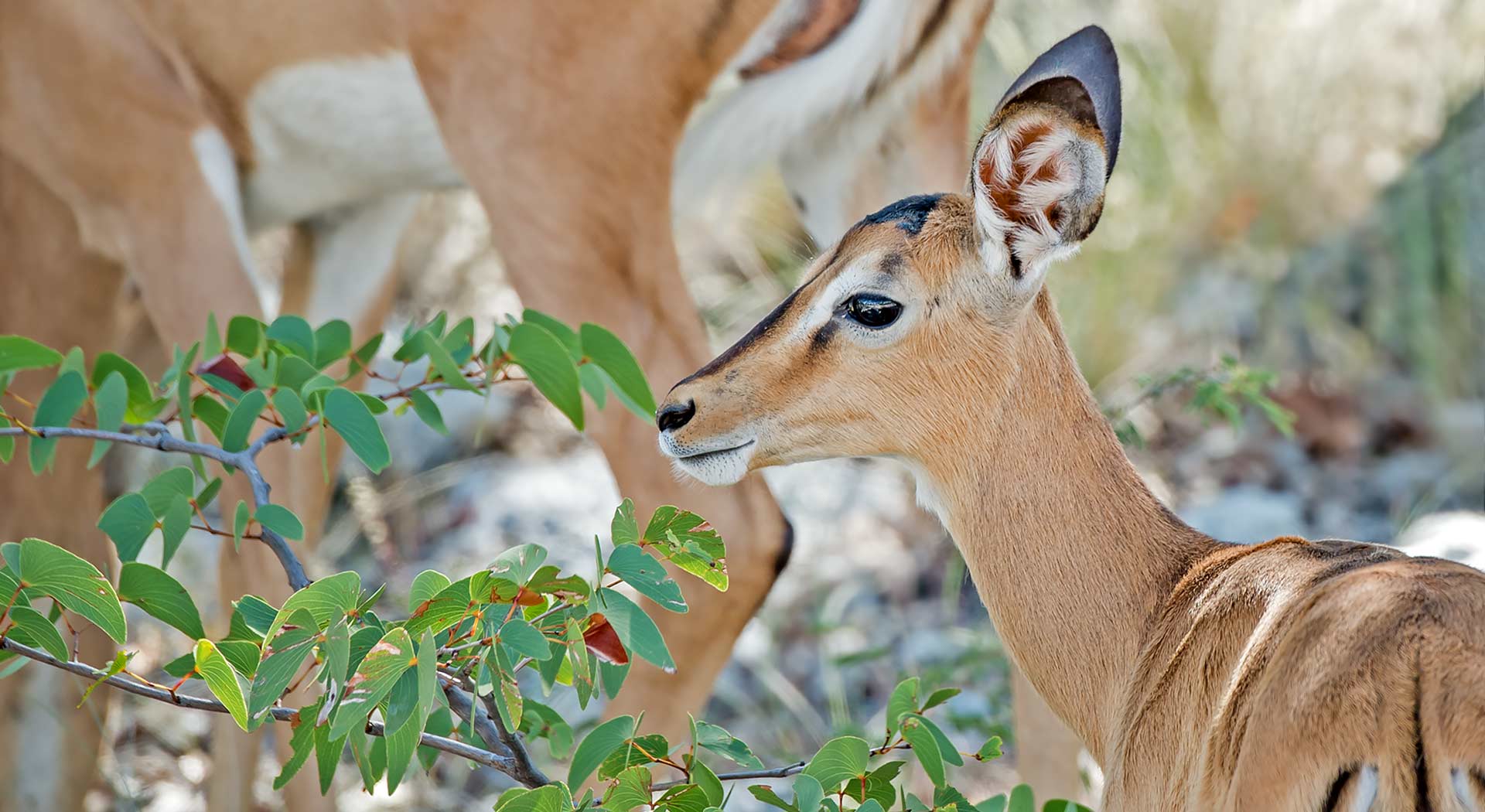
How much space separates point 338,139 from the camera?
361 centimetres

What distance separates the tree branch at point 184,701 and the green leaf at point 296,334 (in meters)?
0.55

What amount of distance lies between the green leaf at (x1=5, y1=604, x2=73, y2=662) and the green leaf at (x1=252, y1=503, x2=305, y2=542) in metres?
0.26

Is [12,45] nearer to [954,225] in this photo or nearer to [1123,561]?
[954,225]

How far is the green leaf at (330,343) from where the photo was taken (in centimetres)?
215

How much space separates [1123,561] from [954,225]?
1.66ft

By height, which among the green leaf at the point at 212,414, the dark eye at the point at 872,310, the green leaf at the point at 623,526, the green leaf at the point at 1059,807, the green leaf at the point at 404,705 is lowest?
the green leaf at the point at 1059,807

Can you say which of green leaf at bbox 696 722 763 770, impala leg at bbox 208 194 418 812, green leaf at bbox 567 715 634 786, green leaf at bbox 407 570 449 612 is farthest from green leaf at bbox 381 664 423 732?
impala leg at bbox 208 194 418 812

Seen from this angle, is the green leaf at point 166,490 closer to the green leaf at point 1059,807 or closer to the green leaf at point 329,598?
the green leaf at point 329,598

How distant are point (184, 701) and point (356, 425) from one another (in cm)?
38

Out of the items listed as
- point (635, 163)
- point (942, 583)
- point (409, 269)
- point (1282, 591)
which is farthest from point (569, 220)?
point (409, 269)

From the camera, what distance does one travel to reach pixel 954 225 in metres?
2.12

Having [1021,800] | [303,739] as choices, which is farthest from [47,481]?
[1021,800]

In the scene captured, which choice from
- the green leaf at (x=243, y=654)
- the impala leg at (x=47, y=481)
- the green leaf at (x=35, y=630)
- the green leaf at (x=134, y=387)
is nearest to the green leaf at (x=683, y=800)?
the green leaf at (x=243, y=654)

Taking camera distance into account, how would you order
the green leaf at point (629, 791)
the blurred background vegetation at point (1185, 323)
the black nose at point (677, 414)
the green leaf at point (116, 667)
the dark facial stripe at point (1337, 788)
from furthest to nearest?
the blurred background vegetation at point (1185, 323) → the black nose at point (677, 414) → the green leaf at point (629, 791) → the green leaf at point (116, 667) → the dark facial stripe at point (1337, 788)
